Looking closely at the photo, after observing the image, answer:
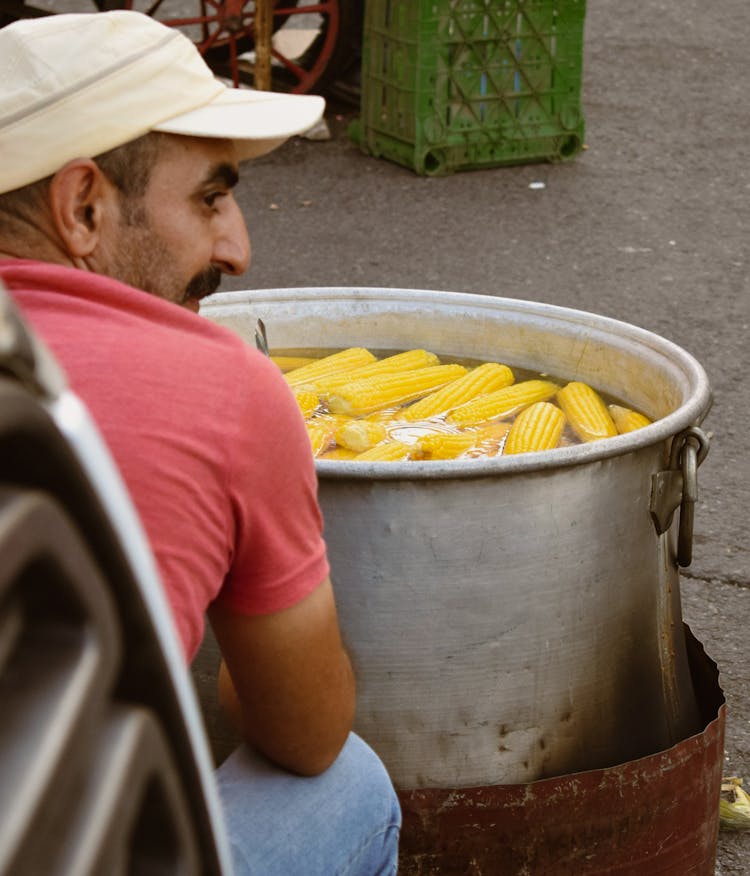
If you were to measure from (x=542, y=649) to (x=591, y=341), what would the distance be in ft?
2.78

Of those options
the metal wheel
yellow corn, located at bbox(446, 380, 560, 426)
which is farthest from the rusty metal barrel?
the metal wheel

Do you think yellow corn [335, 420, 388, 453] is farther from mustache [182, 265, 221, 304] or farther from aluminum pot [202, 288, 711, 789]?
mustache [182, 265, 221, 304]

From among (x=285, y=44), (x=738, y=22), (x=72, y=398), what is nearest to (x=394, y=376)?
(x=72, y=398)

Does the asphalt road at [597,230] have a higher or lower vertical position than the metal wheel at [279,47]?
lower

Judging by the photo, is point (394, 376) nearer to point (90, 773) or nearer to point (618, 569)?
point (618, 569)

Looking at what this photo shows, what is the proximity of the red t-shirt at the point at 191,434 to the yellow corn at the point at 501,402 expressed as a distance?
1179 millimetres

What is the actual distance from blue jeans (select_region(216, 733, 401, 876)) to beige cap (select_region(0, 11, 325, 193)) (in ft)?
2.51

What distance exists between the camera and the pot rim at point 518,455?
1.91m

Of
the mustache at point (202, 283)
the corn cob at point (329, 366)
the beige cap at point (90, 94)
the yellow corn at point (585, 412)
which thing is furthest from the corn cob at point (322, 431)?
the beige cap at point (90, 94)

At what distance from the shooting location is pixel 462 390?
9.05ft

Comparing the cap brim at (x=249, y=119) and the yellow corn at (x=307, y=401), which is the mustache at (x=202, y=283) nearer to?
the cap brim at (x=249, y=119)

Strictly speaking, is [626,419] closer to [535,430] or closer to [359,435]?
[535,430]

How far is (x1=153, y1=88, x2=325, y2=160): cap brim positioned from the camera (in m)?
1.64

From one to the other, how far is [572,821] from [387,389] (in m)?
0.96
